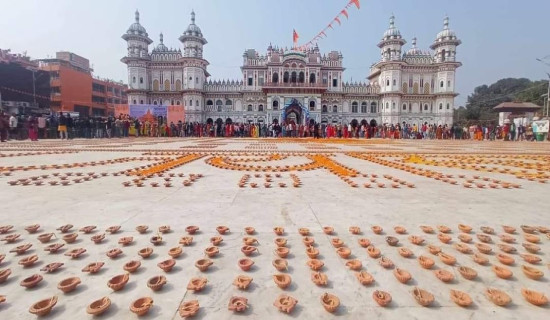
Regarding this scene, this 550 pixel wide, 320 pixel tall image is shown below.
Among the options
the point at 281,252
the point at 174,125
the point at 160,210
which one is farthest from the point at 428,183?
the point at 174,125

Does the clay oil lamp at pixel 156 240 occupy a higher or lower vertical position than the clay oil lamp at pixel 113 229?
lower

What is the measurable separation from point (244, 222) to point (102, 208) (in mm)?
1625

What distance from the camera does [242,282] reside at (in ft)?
5.78

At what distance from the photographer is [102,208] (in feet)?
11.0

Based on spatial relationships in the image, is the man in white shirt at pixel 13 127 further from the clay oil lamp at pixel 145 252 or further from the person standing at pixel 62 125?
the clay oil lamp at pixel 145 252

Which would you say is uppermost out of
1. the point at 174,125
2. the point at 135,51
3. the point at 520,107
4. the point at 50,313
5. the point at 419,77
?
the point at 135,51

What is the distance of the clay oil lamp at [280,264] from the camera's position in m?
1.97

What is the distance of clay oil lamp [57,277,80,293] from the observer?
1.67 m

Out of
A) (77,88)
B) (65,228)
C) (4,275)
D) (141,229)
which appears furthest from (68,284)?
(77,88)

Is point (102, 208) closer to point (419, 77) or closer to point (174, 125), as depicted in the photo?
point (174, 125)

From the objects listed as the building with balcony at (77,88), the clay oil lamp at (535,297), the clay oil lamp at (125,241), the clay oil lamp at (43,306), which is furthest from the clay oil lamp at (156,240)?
the building with balcony at (77,88)

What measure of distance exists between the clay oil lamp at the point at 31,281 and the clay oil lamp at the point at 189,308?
2.90 feet

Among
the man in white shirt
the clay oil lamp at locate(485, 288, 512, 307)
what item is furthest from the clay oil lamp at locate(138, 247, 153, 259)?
the man in white shirt

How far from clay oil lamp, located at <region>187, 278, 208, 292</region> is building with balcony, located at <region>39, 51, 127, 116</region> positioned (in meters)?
55.2
